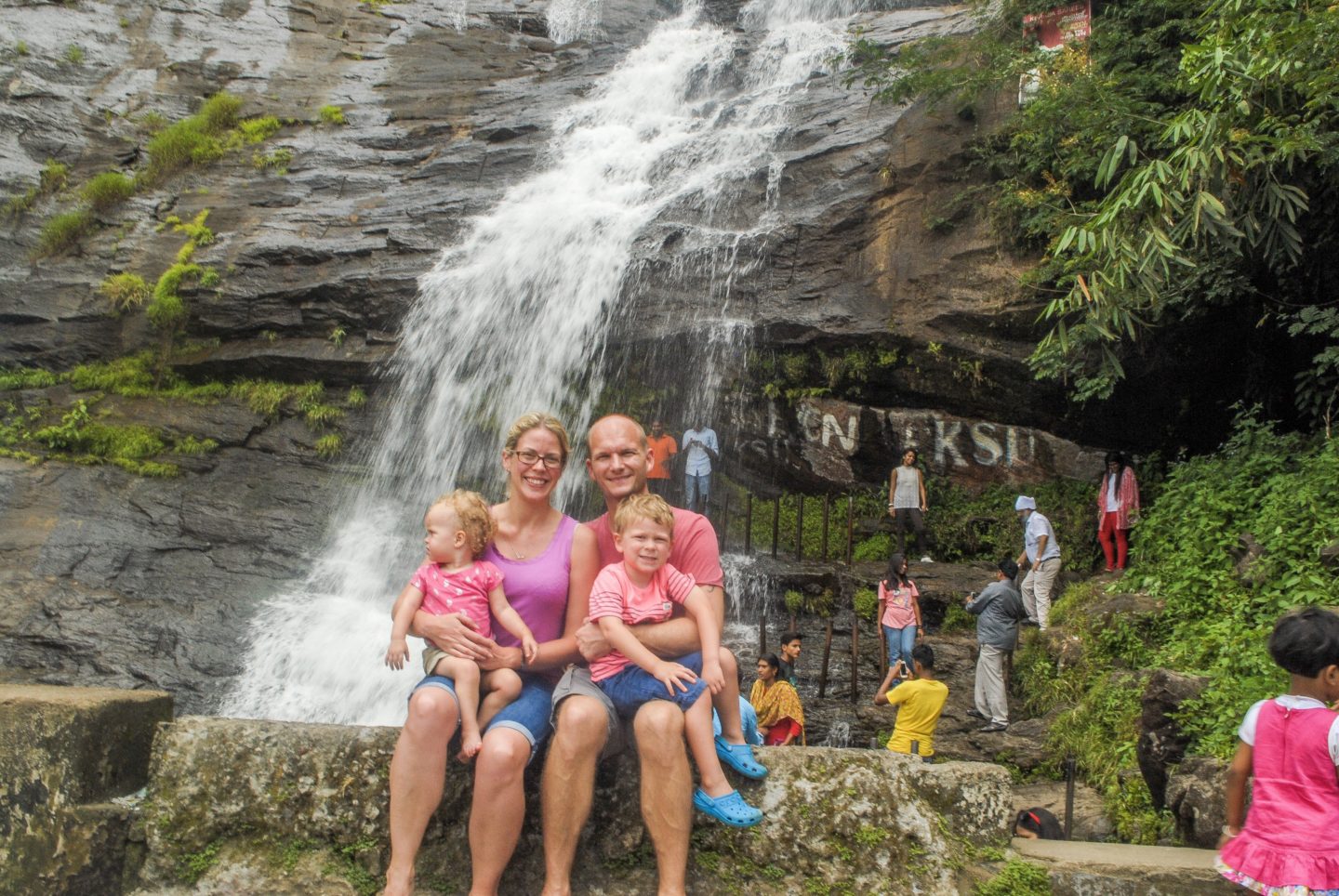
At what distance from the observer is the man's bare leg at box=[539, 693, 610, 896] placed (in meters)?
3.27

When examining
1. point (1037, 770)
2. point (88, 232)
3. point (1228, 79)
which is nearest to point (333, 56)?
point (88, 232)

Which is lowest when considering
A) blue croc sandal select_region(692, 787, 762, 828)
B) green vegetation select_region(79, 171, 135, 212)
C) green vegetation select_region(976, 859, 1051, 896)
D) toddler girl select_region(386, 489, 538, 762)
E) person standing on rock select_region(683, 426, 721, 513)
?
green vegetation select_region(976, 859, 1051, 896)

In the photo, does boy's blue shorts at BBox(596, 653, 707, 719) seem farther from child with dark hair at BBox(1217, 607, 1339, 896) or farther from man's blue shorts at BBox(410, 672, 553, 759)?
child with dark hair at BBox(1217, 607, 1339, 896)

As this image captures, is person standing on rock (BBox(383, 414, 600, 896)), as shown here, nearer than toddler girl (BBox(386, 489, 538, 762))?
Yes

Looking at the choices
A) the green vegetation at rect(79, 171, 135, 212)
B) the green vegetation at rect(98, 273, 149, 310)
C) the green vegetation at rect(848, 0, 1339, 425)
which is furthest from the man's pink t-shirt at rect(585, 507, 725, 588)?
the green vegetation at rect(79, 171, 135, 212)

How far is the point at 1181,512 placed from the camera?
974 cm

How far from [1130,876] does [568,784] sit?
6.05ft

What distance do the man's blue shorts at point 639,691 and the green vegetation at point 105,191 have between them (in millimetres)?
16537

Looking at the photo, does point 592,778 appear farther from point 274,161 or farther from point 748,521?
point 274,161

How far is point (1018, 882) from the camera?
3377 mm

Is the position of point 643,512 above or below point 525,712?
above

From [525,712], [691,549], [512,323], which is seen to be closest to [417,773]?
[525,712]

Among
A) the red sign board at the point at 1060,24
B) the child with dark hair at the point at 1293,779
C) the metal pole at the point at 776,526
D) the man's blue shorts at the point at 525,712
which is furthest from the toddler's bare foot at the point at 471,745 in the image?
the red sign board at the point at 1060,24

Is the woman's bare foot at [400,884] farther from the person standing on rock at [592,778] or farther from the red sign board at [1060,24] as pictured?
the red sign board at [1060,24]
